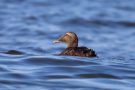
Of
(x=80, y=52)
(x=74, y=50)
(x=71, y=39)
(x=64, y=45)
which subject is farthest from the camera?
(x=64, y=45)

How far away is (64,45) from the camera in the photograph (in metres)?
24.2

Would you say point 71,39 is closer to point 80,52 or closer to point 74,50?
point 74,50

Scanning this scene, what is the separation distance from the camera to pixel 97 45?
25156 mm

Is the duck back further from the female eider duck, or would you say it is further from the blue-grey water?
the blue-grey water

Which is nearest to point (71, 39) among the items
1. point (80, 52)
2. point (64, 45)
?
point (80, 52)

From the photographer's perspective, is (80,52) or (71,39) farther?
(71,39)

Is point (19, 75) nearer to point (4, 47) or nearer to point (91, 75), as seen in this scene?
point (91, 75)

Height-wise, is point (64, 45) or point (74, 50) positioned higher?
point (64, 45)

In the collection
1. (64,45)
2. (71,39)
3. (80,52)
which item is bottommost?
(80,52)

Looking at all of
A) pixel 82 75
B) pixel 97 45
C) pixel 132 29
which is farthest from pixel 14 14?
pixel 82 75

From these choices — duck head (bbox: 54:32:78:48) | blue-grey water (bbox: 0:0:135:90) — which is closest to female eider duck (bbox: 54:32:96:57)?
duck head (bbox: 54:32:78:48)

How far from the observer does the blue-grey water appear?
45.7 feet

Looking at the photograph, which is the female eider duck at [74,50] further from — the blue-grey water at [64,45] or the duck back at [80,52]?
the blue-grey water at [64,45]

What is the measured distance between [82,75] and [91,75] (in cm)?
18
